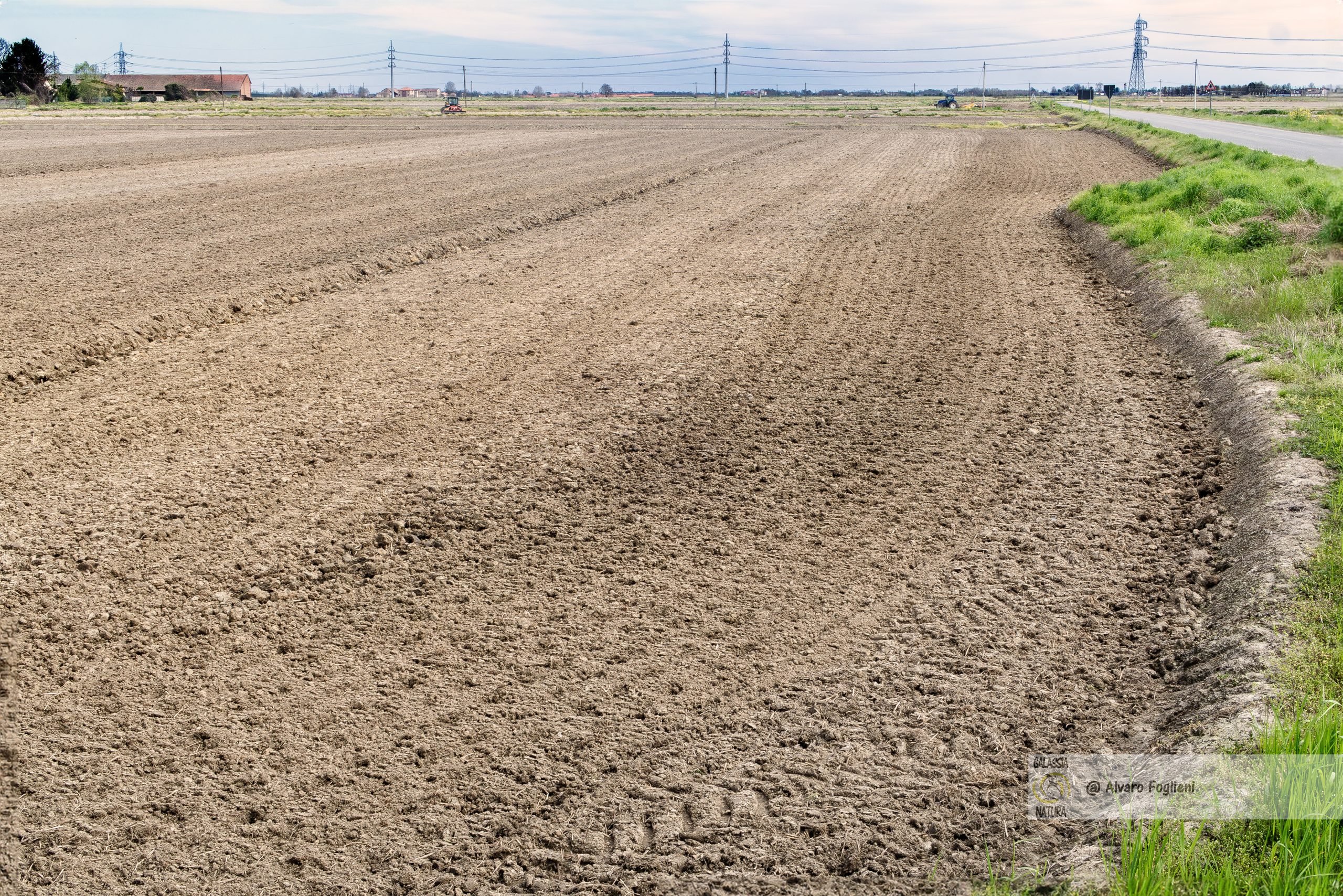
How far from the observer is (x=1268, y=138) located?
109 feet

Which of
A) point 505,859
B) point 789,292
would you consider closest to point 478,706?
point 505,859

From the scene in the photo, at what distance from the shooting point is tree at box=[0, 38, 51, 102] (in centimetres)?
8038

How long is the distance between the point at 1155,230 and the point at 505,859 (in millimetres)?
13655

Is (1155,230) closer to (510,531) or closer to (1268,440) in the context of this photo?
(1268,440)

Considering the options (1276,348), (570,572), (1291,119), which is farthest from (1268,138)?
(570,572)

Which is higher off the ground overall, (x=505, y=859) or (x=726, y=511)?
(x=726, y=511)

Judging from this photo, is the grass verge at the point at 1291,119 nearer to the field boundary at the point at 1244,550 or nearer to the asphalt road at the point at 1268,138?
the asphalt road at the point at 1268,138

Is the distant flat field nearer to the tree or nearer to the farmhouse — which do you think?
the tree

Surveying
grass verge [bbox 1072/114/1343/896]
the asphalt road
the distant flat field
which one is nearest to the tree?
the distant flat field

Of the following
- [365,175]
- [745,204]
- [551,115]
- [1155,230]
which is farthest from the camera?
[551,115]

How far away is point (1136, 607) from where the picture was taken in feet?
15.6

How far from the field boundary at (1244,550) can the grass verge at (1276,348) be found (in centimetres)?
8

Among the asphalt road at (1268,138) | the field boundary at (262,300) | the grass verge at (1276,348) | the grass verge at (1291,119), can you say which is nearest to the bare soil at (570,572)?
the field boundary at (262,300)

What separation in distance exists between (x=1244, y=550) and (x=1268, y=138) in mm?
34377
